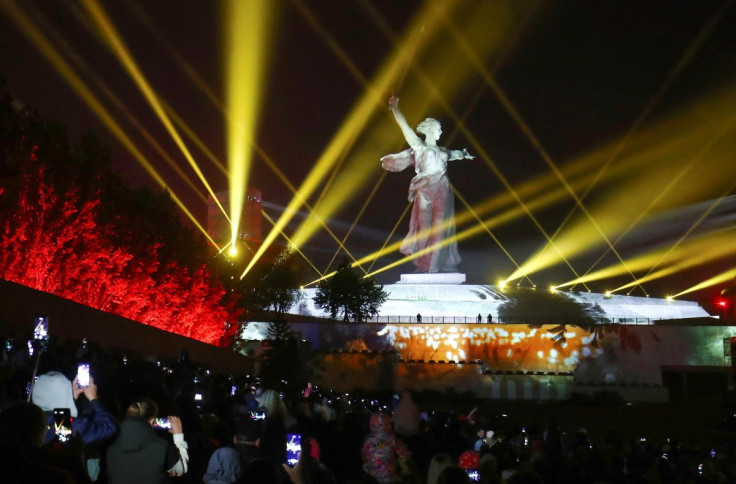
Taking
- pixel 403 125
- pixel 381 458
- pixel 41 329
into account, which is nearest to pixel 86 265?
pixel 41 329

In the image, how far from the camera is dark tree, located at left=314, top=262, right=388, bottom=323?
4612cm

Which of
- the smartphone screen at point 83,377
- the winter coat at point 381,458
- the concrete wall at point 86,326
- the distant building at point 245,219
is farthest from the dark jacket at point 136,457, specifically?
the distant building at point 245,219

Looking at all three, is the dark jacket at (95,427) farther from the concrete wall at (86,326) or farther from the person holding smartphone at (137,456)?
the concrete wall at (86,326)

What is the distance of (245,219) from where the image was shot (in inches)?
3034

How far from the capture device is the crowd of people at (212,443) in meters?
4.42

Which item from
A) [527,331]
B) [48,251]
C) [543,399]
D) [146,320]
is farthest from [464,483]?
[527,331]

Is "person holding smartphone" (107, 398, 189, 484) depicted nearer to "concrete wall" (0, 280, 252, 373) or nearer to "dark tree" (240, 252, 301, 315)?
"concrete wall" (0, 280, 252, 373)

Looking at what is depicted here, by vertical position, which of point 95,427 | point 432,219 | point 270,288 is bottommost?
point 95,427

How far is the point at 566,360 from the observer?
1558 inches

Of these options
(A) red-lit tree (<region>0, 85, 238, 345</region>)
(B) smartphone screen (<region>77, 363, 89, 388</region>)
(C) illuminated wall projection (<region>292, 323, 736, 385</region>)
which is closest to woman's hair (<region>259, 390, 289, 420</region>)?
(B) smartphone screen (<region>77, 363, 89, 388</region>)

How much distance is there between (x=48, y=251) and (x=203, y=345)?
4.88 m

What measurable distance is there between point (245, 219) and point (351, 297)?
105 ft

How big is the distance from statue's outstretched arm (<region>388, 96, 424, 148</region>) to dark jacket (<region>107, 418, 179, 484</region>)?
135 ft

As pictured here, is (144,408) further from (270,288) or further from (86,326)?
(270,288)
